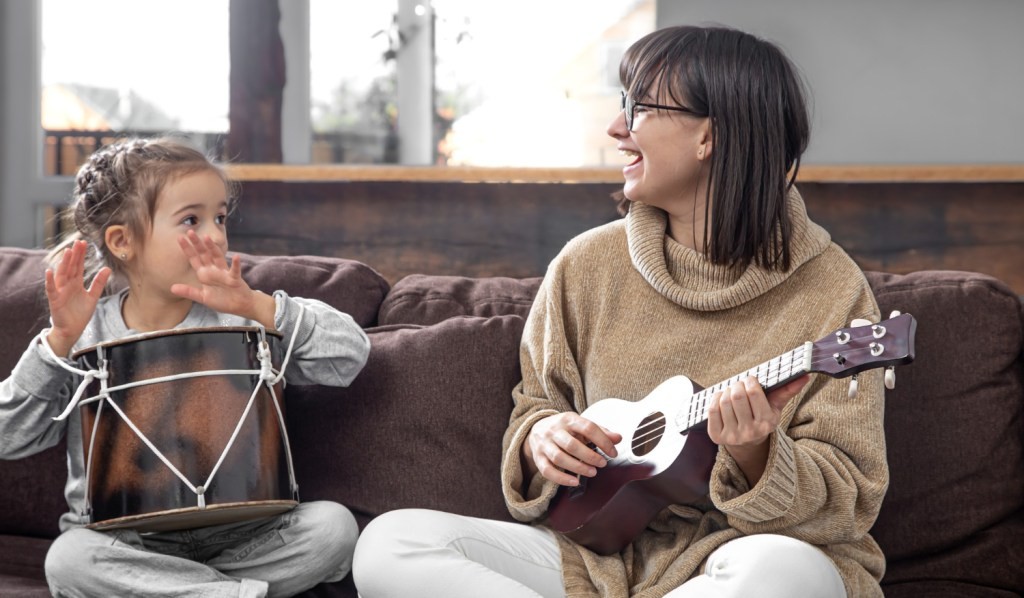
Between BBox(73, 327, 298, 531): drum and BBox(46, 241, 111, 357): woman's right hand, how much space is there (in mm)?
100

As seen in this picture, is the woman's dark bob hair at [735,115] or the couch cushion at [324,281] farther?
the couch cushion at [324,281]

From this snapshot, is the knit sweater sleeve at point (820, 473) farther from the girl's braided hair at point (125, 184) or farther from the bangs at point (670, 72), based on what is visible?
the girl's braided hair at point (125, 184)

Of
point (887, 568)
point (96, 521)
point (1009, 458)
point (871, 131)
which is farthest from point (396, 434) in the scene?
point (871, 131)

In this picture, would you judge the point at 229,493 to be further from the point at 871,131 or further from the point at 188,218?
the point at 871,131

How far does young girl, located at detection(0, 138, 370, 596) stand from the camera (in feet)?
5.53

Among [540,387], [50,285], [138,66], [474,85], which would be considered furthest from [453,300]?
[138,66]

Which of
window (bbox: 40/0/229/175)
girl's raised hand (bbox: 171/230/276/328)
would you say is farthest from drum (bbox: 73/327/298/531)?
window (bbox: 40/0/229/175)

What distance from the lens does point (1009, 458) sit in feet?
6.09

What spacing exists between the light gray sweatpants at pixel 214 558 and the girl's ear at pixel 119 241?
485mm

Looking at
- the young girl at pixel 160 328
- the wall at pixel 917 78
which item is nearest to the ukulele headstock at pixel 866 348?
the young girl at pixel 160 328

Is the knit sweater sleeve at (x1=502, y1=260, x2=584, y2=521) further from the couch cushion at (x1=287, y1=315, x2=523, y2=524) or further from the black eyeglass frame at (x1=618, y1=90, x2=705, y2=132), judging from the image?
the black eyeglass frame at (x1=618, y1=90, x2=705, y2=132)

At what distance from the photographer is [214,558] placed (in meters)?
1.79

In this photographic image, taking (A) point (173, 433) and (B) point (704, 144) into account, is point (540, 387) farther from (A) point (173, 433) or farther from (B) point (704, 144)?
(A) point (173, 433)

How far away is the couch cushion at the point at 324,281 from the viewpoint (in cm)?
208
